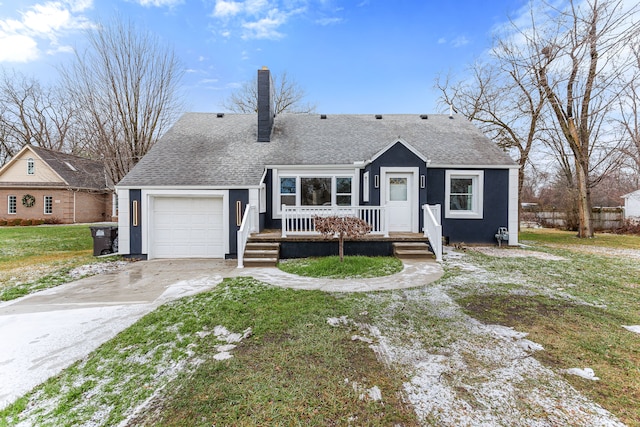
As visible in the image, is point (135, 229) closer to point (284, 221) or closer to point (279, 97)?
point (284, 221)

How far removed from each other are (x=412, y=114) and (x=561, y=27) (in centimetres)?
1001

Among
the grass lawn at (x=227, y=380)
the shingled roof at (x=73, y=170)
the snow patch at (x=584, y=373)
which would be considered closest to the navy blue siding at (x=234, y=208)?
the grass lawn at (x=227, y=380)

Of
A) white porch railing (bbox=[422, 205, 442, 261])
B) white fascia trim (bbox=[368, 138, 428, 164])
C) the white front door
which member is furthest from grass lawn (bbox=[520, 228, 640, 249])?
white fascia trim (bbox=[368, 138, 428, 164])

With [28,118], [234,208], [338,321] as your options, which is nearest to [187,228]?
[234,208]

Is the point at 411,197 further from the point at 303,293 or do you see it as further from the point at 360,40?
the point at 360,40

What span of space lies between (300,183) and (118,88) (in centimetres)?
911

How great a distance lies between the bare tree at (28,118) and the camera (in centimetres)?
2497

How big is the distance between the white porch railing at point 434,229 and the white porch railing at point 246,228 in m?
5.41

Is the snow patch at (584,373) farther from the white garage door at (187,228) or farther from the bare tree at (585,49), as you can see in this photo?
the white garage door at (187,228)

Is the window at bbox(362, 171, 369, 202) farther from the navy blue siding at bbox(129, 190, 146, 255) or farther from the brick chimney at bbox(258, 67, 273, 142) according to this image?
the navy blue siding at bbox(129, 190, 146, 255)

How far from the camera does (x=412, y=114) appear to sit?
13.4 meters

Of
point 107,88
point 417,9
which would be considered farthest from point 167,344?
point 107,88

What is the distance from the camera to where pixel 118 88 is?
11.7 meters

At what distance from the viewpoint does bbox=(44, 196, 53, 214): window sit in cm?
2170
